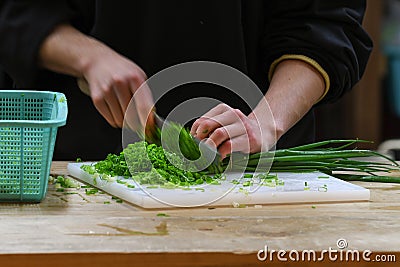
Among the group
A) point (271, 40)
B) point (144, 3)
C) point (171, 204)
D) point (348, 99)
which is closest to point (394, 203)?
point (171, 204)

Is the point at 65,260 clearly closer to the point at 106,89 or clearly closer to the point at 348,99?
the point at 106,89

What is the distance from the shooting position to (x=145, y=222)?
126cm

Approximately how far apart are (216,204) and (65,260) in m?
0.43

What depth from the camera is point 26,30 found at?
6.47 ft

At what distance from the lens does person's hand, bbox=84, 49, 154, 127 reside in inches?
70.0

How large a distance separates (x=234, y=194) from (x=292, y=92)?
560 millimetres

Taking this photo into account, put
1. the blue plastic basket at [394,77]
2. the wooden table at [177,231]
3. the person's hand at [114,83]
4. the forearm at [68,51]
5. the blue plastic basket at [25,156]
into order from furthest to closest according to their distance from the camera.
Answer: the blue plastic basket at [394,77] → the forearm at [68,51] → the person's hand at [114,83] → the blue plastic basket at [25,156] → the wooden table at [177,231]

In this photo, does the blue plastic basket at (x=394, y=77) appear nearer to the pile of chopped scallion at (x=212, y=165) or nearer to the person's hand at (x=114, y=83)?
the pile of chopped scallion at (x=212, y=165)

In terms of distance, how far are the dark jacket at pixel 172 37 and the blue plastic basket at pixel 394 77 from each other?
168 centimetres

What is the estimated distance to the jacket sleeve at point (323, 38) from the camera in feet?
6.59

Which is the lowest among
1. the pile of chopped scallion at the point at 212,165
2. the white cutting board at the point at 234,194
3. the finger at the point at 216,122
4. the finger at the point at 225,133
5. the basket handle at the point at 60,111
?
the white cutting board at the point at 234,194

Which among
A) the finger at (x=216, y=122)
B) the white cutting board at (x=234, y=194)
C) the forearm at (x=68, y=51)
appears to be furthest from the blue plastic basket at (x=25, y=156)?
the forearm at (x=68, y=51)

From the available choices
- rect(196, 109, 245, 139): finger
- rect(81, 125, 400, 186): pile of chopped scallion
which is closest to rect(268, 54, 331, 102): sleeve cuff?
rect(81, 125, 400, 186): pile of chopped scallion

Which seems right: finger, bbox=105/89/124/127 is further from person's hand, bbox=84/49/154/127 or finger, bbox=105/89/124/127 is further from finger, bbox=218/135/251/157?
finger, bbox=218/135/251/157
